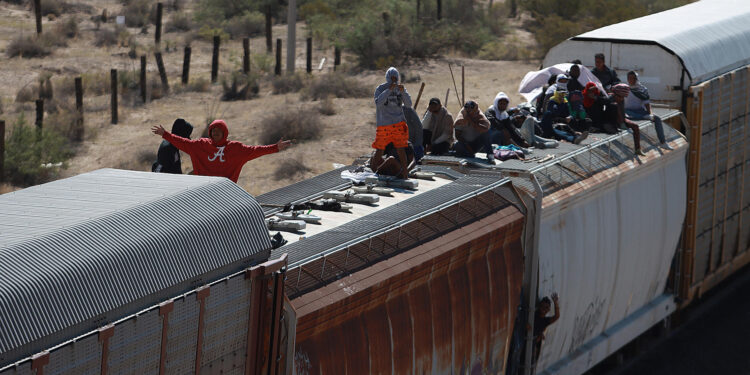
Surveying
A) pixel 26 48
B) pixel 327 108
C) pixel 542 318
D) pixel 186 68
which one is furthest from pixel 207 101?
pixel 542 318

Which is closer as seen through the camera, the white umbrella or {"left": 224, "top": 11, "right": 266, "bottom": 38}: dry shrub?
the white umbrella

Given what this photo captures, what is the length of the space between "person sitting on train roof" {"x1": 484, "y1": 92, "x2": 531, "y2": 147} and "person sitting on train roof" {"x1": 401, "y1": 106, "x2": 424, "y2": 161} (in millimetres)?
859

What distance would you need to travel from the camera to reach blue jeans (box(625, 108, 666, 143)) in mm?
12422

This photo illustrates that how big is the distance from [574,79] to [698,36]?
192 centimetres

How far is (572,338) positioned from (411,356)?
3.17 meters

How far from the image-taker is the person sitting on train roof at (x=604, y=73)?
44.7 ft

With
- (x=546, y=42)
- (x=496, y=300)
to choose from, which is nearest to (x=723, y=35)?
(x=496, y=300)

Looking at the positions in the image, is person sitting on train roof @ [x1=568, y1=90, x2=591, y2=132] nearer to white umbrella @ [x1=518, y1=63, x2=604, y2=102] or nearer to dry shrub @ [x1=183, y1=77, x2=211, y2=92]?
white umbrella @ [x1=518, y1=63, x2=604, y2=102]

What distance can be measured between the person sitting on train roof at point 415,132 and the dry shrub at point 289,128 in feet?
36.0

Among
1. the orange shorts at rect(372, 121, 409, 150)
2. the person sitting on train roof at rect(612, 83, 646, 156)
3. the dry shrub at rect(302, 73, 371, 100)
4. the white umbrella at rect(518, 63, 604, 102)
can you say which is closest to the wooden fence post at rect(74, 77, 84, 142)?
the dry shrub at rect(302, 73, 371, 100)

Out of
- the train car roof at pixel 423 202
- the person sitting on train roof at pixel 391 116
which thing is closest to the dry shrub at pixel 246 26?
the train car roof at pixel 423 202

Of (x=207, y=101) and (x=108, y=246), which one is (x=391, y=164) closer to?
(x=108, y=246)

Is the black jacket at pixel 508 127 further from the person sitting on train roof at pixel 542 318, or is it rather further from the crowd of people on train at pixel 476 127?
the person sitting on train roof at pixel 542 318

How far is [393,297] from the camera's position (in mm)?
8039
